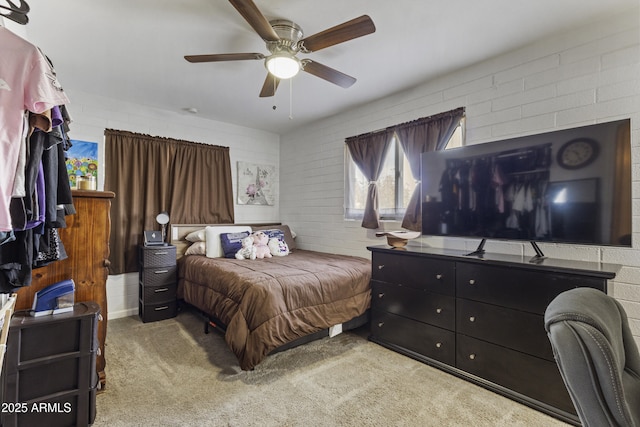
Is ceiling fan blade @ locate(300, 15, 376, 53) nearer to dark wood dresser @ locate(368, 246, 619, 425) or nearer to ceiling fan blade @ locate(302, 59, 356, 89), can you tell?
ceiling fan blade @ locate(302, 59, 356, 89)

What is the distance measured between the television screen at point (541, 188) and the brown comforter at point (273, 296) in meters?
0.94

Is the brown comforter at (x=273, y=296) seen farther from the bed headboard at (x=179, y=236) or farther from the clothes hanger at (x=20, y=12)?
the clothes hanger at (x=20, y=12)

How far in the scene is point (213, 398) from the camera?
1943mm

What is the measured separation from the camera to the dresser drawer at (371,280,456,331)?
90.7 inches

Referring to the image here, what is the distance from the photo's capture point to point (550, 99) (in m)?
2.29

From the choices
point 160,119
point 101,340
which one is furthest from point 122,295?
point 160,119

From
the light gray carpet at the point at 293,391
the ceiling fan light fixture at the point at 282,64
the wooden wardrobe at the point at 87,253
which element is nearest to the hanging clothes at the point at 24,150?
the wooden wardrobe at the point at 87,253

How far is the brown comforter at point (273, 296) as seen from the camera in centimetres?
225

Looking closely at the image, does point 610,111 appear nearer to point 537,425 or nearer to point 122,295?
point 537,425

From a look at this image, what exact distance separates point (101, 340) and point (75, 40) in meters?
2.22

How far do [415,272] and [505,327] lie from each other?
2.35 feet

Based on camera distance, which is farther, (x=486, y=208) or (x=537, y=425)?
(x=486, y=208)

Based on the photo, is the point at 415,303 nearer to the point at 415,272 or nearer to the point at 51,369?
the point at 415,272

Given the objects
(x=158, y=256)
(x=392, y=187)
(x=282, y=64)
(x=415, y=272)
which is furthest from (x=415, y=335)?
(x=158, y=256)
